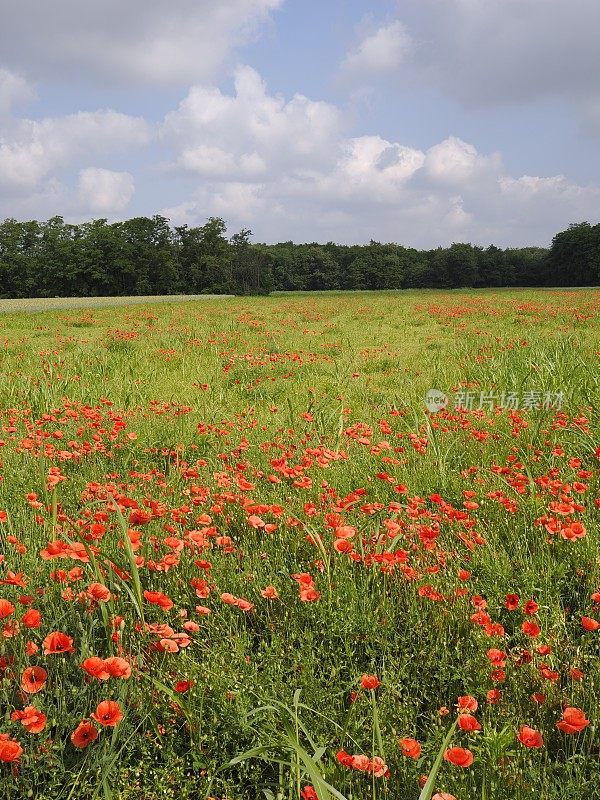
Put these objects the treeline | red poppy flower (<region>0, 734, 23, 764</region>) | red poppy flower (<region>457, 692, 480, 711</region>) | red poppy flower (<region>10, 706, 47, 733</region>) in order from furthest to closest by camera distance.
A: the treeline < red poppy flower (<region>457, 692, 480, 711</region>) < red poppy flower (<region>10, 706, 47, 733</region>) < red poppy flower (<region>0, 734, 23, 764</region>)

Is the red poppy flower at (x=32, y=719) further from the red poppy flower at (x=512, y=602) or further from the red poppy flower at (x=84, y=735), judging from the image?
the red poppy flower at (x=512, y=602)

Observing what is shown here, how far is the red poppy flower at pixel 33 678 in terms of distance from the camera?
5.93 ft

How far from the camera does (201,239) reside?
8438 centimetres

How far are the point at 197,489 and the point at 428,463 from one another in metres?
1.85

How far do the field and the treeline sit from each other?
252 feet

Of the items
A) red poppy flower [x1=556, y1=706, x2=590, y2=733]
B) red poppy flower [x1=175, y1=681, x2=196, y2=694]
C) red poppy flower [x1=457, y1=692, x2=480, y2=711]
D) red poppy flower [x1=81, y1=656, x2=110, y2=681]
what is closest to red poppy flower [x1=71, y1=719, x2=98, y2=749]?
red poppy flower [x1=81, y1=656, x2=110, y2=681]

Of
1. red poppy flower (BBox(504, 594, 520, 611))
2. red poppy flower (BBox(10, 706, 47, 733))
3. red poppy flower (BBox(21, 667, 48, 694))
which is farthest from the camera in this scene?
red poppy flower (BBox(504, 594, 520, 611))

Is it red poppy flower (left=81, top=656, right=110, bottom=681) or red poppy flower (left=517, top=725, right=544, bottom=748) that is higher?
red poppy flower (left=81, top=656, right=110, bottom=681)

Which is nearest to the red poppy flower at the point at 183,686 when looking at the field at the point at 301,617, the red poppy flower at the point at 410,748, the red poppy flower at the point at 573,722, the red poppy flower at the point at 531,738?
the field at the point at 301,617

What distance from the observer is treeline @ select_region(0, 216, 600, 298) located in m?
77.8

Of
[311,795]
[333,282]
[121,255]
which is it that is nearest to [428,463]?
[311,795]

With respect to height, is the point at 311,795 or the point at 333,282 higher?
the point at 333,282

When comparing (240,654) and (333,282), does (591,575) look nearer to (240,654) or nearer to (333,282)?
(240,654)

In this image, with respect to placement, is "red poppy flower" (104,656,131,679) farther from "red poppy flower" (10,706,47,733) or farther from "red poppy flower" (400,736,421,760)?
"red poppy flower" (400,736,421,760)
